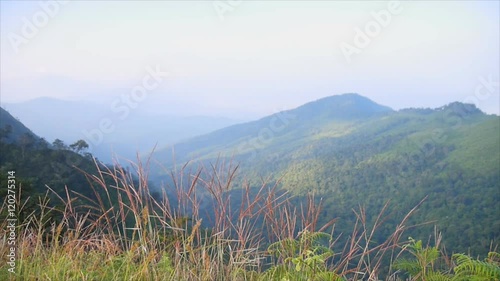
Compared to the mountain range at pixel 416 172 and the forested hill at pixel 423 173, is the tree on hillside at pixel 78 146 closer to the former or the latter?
the mountain range at pixel 416 172

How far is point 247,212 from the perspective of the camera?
8.53 ft

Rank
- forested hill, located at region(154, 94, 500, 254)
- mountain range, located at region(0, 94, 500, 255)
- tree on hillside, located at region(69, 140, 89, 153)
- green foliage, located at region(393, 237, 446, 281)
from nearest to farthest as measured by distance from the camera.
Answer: green foliage, located at region(393, 237, 446, 281) < tree on hillside, located at region(69, 140, 89, 153) < mountain range, located at region(0, 94, 500, 255) < forested hill, located at region(154, 94, 500, 254)

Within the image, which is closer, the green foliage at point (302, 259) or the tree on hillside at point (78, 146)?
the green foliage at point (302, 259)

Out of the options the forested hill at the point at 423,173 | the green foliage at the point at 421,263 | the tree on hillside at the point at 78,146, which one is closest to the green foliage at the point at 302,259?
the green foliage at the point at 421,263

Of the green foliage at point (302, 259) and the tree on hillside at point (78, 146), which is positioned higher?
the tree on hillside at point (78, 146)

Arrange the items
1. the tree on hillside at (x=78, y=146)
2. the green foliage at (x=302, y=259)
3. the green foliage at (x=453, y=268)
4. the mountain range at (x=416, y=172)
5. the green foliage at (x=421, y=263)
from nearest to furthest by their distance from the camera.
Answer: the green foliage at (x=453, y=268) → the green foliage at (x=302, y=259) → the green foliage at (x=421, y=263) → the tree on hillside at (x=78, y=146) → the mountain range at (x=416, y=172)

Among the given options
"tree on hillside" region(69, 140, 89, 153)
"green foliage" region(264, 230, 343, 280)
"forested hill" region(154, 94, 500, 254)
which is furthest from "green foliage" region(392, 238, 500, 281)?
"forested hill" region(154, 94, 500, 254)

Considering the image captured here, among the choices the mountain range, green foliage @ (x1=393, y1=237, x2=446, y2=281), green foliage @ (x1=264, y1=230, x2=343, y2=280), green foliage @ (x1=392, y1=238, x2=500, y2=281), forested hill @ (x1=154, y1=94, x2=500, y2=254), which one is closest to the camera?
green foliage @ (x1=392, y1=238, x2=500, y2=281)

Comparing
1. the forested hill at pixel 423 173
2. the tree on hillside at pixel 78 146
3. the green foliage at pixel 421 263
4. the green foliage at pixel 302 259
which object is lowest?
the forested hill at pixel 423 173

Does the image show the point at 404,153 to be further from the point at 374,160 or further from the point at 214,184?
the point at 214,184

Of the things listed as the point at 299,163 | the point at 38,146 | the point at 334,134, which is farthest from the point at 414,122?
the point at 38,146

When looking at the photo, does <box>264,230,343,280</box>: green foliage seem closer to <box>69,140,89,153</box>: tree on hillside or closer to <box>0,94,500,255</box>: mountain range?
<box>0,94,500,255</box>: mountain range

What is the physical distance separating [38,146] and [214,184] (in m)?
40.5

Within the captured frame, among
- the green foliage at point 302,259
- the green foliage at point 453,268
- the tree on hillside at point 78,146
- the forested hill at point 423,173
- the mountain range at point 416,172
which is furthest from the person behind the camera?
the forested hill at point 423,173
